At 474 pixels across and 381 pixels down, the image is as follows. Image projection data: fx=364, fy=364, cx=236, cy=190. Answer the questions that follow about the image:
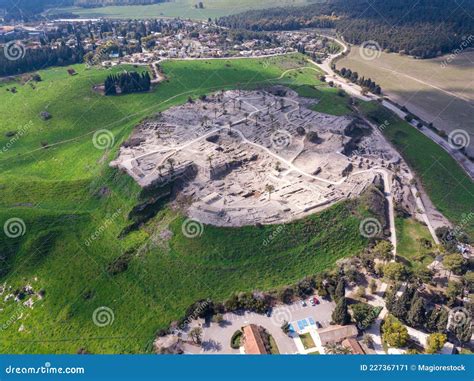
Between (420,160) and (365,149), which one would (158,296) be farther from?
(420,160)

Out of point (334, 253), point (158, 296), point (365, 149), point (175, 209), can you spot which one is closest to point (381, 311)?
point (334, 253)

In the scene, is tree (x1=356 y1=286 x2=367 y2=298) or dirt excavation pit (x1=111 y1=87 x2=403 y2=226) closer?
tree (x1=356 y1=286 x2=367 y2=298)

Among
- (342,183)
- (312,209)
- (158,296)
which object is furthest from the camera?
(342,183)

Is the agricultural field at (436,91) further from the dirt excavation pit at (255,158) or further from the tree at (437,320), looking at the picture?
the tree at (437,320)

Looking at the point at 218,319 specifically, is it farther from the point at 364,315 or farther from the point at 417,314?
the point at 417,314
